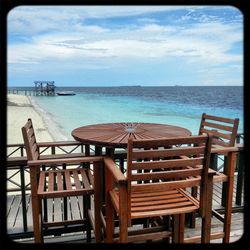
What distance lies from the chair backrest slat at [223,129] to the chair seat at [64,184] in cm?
111

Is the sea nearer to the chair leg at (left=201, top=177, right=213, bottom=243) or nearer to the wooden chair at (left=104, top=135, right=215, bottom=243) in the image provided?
the wooden chair at (left=104, top=135, right=215, bottom=243)

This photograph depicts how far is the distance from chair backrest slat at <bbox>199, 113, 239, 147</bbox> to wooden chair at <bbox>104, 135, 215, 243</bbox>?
0.70m

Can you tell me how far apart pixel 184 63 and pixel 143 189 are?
134ft

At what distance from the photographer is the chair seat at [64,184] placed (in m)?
1.85

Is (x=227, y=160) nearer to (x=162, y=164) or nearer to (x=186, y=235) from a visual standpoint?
(x=186, y=235)

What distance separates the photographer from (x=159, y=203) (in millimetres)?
1639

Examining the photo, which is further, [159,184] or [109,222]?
[109,222]

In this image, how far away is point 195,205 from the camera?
1.63 m

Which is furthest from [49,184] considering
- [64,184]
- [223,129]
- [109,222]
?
[223,129]

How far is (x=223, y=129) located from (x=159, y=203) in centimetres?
98

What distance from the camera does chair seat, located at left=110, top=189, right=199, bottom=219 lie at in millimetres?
1529

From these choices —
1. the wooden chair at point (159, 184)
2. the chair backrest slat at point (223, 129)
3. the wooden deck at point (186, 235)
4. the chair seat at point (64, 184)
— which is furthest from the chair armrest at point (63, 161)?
the chair backrest slat at point (223, 129)
